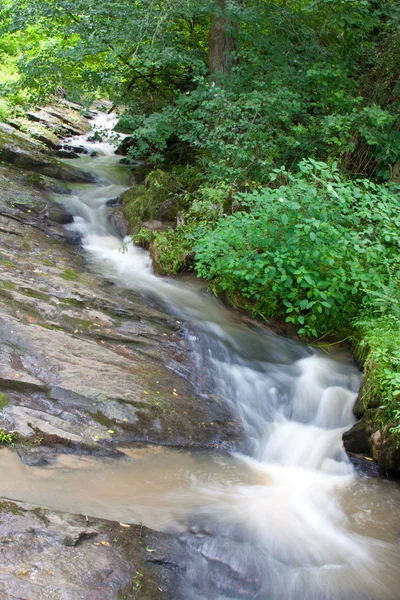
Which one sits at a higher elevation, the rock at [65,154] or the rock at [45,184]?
the rock at [65,154]

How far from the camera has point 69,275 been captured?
7.07 meters

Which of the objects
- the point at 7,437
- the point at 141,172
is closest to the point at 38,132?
the point at 141,172

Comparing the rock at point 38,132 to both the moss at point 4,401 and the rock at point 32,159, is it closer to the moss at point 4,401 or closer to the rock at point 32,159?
the rock at point 32,159

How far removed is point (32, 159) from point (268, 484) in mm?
9081

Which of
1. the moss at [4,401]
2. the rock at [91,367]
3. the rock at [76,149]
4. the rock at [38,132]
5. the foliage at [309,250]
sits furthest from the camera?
the rock at [76,149]

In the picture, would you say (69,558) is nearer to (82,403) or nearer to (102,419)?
(102,419)

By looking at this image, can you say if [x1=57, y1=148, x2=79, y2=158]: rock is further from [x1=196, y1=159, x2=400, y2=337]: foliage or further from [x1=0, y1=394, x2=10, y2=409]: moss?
[x1=0, y1=394, x2=10, y2=409]: moss

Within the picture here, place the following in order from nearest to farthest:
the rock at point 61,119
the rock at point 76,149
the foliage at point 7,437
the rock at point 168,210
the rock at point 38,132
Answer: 1. the foliage at point 7,437
2. the rock at point 168,210
3. the rock at point 38,132
4. the rock at point 76,149
5. the rock at point 61,119

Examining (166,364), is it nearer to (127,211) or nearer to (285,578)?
(285,578)

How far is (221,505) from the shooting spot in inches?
168

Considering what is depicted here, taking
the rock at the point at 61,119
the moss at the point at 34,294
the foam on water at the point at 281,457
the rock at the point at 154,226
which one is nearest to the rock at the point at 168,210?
the rock at the point at 154,226

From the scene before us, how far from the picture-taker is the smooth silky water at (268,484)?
378 cm

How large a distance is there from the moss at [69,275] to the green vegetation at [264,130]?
0.05 m

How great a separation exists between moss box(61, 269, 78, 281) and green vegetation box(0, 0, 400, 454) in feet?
0.15
